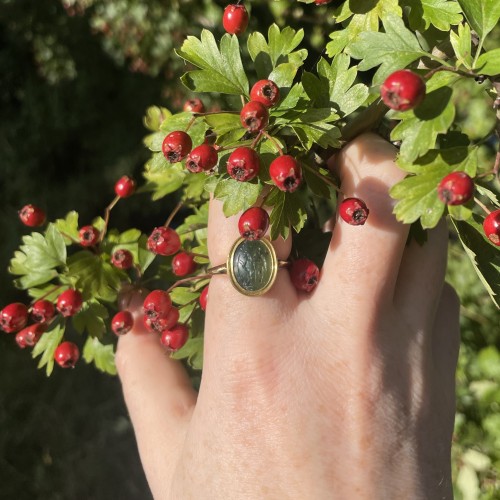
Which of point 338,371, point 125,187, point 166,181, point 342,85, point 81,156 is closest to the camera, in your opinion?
point 342,85

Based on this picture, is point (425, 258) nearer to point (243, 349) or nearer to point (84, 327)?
point (243, 349)

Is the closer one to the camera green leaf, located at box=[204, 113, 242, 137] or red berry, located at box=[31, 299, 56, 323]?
green leaf, located at box=[204, 113, 242, 137]

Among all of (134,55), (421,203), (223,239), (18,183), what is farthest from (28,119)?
(421,203)

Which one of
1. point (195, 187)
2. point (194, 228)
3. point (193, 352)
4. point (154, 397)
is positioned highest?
point (195, 187)

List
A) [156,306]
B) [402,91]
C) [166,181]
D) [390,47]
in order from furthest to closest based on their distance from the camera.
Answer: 1. [166,181]
2. [156,306]
3. [390,47]
4. [402,91]

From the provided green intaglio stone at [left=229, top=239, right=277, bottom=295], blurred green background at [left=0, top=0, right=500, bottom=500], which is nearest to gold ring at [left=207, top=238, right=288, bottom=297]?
green intaglio stone at [left=229, top=239, right=277, bottom=295]

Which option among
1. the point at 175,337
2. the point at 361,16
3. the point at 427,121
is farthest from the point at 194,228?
the point at 427,121

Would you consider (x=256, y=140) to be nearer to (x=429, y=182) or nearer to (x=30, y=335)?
(x=429, y=182)

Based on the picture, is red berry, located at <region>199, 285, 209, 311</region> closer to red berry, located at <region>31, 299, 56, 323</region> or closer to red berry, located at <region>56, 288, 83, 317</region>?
red berry, located at <region>56, 288, 83, 317</region>
